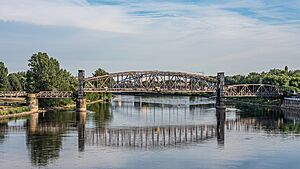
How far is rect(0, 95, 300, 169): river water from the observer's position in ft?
147

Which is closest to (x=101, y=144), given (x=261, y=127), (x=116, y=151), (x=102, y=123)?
(x=116, y=151)

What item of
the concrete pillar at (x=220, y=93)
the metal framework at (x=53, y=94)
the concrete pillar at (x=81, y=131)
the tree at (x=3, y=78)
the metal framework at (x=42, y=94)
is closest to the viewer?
the concrete pillar at (x=81, y=131)

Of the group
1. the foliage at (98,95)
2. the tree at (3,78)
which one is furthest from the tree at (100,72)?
the tree at (3,78)

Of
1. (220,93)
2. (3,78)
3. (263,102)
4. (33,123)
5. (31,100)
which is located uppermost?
(3,78)

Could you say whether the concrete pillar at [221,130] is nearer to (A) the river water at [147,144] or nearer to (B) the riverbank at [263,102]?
(A) the river water at [147,144]

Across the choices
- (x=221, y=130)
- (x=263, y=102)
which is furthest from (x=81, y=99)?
(x=263, y=102)

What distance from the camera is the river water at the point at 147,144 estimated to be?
44812 mm

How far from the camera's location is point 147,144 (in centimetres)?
5722

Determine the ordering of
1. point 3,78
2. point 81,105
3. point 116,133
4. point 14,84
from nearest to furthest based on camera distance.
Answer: point 116,133 → point 81,105 → point 3,78 → point 14,84

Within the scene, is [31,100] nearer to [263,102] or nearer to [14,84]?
[14,84]

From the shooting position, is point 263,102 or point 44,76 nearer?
point 44,76

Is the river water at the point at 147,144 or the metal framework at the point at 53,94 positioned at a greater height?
the metal framework at the point at 53,94

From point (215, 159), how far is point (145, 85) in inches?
3170

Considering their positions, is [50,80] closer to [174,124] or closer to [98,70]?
[174,124]
